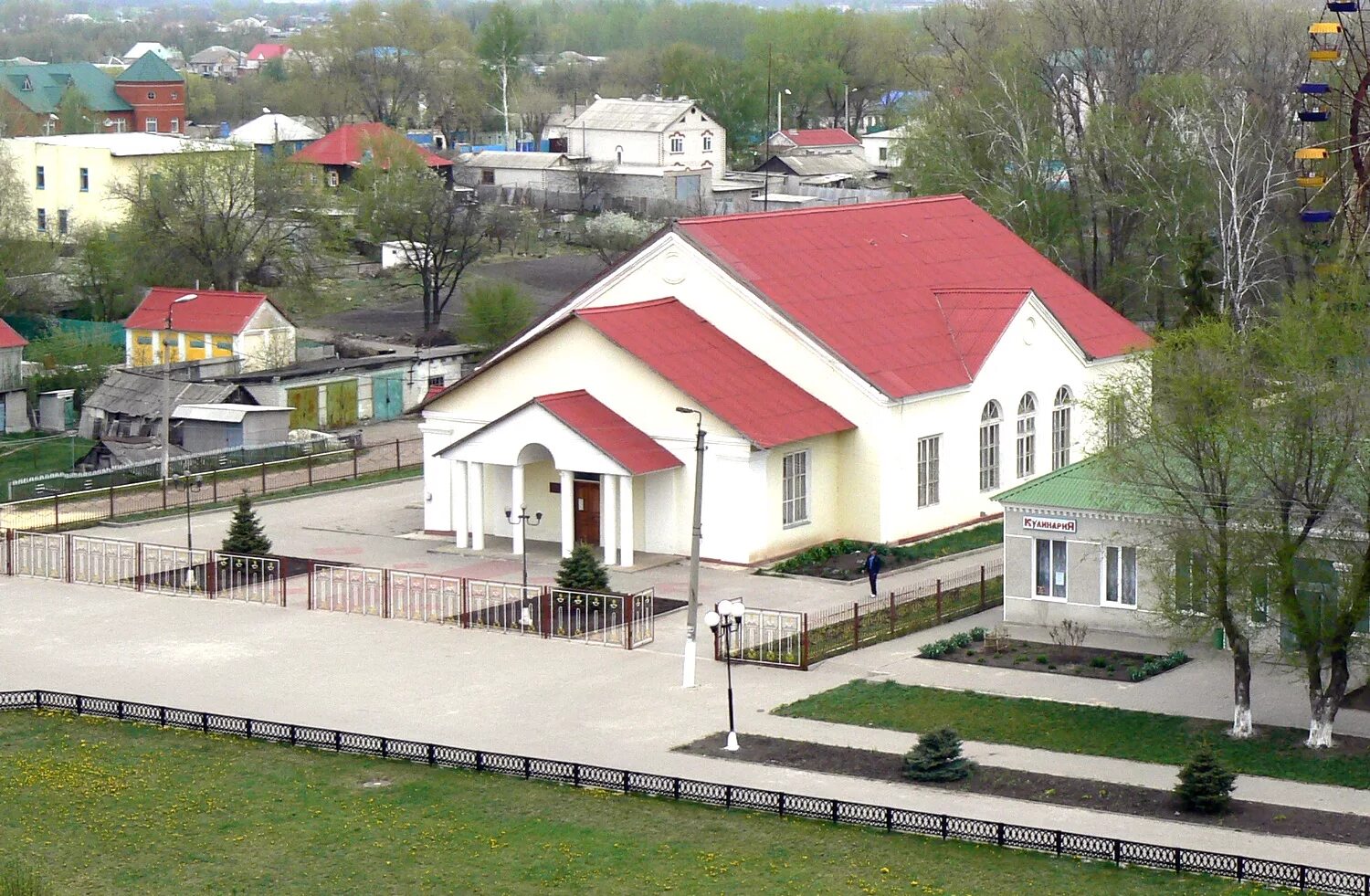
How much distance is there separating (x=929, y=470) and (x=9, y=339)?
91.7 feet

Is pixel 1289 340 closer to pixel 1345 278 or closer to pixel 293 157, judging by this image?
pixel 1345 278

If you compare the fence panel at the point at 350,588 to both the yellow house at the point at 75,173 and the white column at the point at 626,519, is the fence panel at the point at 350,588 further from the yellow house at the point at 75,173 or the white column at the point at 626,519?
the yellow house at the point at 75,173

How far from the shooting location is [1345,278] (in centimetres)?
3762

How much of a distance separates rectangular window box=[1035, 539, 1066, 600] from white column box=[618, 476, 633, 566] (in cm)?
851

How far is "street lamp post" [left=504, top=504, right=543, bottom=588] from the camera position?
1515 inches

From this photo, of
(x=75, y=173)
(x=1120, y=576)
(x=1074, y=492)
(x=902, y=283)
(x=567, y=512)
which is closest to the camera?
(x=1120, y=576)

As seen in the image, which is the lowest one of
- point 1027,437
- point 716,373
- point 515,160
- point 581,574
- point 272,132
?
point 581,574

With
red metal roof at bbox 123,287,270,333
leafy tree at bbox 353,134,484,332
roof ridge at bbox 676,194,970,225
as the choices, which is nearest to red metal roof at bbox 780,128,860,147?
leafy tree at bbox 353,134,484,332

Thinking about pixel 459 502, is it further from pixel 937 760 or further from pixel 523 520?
pixel 937 760

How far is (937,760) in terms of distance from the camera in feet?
89.9

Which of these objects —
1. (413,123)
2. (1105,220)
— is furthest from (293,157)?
(413,123)

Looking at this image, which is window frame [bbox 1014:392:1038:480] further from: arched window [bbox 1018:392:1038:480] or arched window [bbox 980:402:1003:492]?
arched window [bbox 980:402:1003:492]

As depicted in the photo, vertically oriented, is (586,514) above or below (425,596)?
above

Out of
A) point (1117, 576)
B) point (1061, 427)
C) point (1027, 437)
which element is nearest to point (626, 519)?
point (1117, 576)
